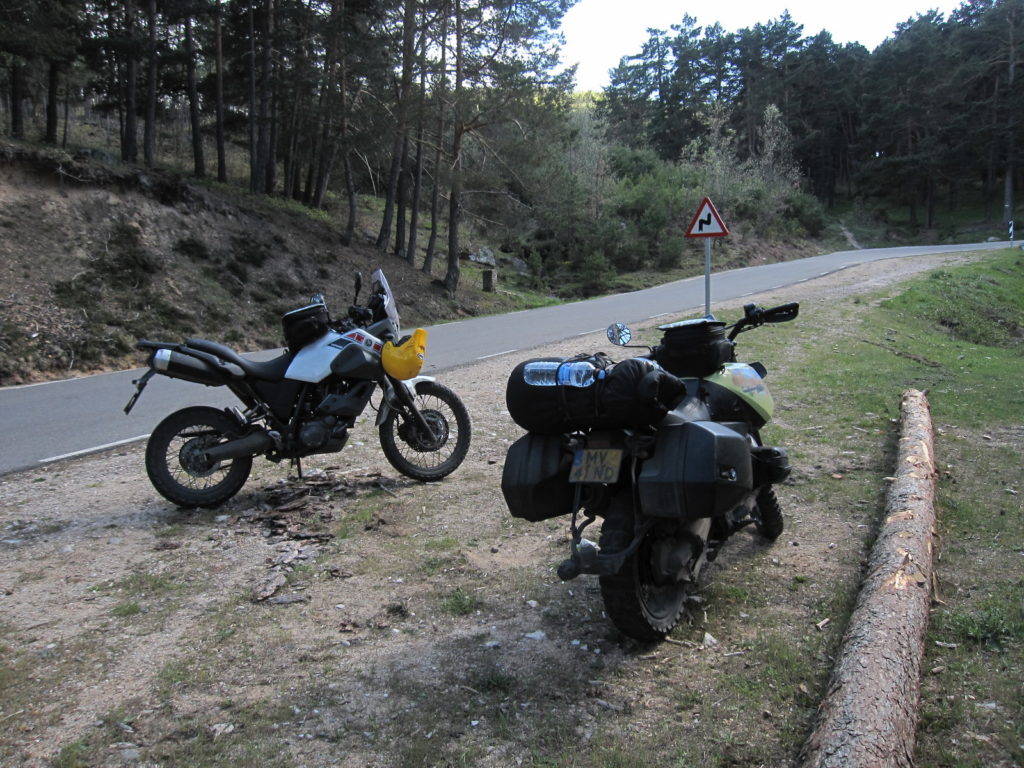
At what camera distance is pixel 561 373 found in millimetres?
3545

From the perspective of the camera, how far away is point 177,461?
5.53 m

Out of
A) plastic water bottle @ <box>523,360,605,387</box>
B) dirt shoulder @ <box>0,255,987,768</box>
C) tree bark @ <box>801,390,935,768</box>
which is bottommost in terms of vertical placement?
dirt shoulder @ <box>0,255,987,768</box>

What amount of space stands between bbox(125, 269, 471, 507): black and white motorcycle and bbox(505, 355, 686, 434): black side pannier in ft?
8.09

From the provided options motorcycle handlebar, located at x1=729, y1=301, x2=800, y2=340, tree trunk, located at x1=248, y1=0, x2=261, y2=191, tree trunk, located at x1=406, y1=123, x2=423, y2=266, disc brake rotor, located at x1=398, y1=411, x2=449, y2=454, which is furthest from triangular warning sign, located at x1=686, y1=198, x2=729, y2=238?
tree trunk, located at x1=248, y1=0, x2=261, y2=191

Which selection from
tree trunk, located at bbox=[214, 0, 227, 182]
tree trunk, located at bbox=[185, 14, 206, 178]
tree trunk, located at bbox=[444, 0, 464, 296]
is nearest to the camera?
tree trunk, located at bbox=[444, 0, 464, 296]

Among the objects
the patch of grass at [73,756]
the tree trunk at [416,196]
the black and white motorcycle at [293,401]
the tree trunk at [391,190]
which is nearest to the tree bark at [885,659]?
the patch of grass at [73,756]

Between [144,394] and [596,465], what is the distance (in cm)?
837

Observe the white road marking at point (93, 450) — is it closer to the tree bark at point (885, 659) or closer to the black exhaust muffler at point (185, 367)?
the black exhaust muffler at point (185, 367)

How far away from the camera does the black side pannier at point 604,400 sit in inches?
133

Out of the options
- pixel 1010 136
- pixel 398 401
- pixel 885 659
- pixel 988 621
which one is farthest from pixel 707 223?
pixel 1010 136

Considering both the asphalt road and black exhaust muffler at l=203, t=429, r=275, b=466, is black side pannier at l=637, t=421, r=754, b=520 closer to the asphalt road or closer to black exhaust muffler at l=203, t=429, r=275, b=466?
black exhaust muffler at l=203, t=429, r=275, b=466

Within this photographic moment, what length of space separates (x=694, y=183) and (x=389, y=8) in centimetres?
2793

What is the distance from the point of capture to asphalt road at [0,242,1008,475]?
7918 millimetres

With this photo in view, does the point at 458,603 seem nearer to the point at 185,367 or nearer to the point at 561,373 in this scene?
→ the point at 561,373
